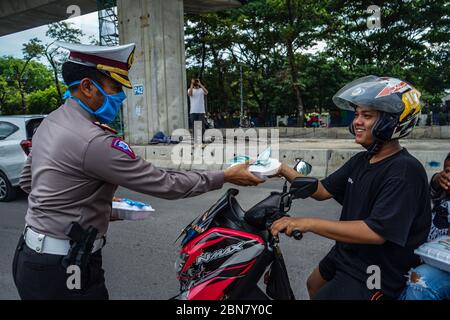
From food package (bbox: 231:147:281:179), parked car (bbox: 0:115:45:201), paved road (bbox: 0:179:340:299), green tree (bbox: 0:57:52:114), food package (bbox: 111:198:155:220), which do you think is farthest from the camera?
green tree (bbox: 0:57:52:114)

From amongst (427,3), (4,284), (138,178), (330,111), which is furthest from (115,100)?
(330,111)

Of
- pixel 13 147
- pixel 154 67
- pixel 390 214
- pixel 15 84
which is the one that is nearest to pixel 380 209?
pixel 390 214

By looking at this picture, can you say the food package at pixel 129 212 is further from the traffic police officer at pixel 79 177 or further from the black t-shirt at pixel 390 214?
the black t-shirt at pixel 390 214

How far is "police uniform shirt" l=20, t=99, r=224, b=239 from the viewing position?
1.80 m

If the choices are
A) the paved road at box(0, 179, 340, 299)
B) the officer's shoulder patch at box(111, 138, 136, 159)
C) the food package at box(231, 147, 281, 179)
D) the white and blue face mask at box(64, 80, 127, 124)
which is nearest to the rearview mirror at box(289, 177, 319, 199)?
the food package at box(231, 147, 281, 179)

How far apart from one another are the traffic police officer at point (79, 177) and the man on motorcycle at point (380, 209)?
735mm

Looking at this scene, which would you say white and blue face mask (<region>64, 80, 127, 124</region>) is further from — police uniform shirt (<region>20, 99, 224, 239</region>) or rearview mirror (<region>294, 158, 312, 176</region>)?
rearview mirror (<region>294, 158, 312, 176</region>)

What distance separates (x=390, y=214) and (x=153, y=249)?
345 cm

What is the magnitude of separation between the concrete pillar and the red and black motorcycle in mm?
11700

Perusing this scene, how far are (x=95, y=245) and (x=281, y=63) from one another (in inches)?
1049

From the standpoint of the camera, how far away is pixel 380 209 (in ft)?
5.90

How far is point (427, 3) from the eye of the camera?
19469 millimetres

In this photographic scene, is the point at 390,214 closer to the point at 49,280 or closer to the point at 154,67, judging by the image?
the point at 49,280

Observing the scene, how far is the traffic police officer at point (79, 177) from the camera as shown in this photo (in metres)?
1.82
